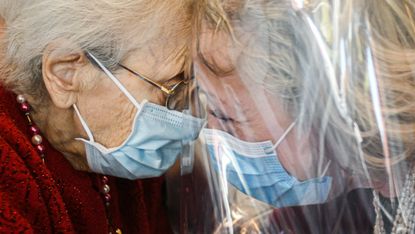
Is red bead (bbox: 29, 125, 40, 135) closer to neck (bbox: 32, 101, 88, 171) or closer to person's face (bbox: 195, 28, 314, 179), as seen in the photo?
neck (bbox: 32, 101, 88, 171)

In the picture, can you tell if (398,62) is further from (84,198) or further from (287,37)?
(84,198)

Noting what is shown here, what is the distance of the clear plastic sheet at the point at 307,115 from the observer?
29.9 inches

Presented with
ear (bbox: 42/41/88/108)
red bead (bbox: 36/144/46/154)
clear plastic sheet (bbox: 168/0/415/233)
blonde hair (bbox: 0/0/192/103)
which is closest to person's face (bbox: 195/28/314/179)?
clear plastic sheet (bbox: 168/0/415/233)

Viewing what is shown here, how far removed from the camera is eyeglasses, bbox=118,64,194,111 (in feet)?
3.42

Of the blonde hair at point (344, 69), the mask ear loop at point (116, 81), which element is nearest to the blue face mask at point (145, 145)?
the mask ear loop at point (116, 81)

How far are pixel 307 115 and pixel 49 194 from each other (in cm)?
48

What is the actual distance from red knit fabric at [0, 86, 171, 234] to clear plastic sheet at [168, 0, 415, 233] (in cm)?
27

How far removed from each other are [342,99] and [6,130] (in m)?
0.56

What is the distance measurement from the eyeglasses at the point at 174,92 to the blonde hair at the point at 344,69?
225 mm

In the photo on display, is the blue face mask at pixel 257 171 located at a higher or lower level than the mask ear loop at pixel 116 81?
lower

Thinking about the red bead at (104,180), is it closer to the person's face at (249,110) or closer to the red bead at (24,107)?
the red bead at (24,107)

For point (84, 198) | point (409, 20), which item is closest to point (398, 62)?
point (409, 20)

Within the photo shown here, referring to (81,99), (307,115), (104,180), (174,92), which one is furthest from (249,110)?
(104,180)

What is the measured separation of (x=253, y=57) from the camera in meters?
0.84
